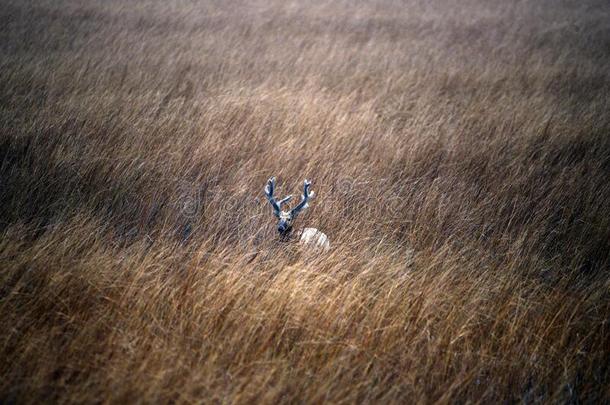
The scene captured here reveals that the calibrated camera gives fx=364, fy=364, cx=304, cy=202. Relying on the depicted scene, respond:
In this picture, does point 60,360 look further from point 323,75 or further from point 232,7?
point 232,7

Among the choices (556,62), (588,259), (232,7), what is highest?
(232,7)

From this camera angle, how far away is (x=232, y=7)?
10.5m

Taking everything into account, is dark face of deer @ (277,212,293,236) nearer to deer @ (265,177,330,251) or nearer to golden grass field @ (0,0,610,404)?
deer @ (265,177,330,251)

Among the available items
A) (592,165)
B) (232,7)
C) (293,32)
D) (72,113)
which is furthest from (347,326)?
(232,7)

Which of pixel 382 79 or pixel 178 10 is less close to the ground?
pixel 178 10

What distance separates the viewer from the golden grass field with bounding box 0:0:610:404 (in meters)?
1.75

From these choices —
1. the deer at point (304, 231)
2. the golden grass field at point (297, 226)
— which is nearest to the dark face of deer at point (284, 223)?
the deer at point (304, 231)

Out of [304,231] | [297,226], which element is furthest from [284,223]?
[297,226]

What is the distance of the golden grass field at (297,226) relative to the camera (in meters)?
1.75

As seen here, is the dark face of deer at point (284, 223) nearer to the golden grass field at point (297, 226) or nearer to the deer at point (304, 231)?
the deer at point (304, 231)

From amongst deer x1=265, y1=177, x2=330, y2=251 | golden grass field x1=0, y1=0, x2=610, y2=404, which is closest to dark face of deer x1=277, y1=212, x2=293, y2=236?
deer x1=265, y1=177, x2=330, y2=251

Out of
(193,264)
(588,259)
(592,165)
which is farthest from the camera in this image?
(592,165)

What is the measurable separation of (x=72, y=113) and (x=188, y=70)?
7.44 feet

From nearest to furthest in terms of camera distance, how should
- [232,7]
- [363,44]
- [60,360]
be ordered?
[60,360] → [363,44] → [232,7]
